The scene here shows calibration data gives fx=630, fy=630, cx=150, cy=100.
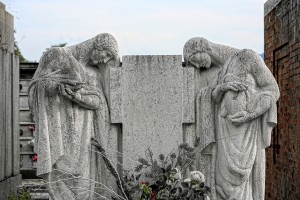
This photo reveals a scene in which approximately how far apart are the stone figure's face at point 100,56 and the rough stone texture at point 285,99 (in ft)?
10.2

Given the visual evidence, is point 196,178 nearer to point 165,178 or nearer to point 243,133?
point 165,178

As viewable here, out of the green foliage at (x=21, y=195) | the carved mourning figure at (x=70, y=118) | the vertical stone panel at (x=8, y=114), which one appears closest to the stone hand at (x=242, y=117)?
the carved mourning figure at (x=70, y=118)

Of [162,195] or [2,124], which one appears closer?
[162,195]

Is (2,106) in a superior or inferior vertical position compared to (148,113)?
superior

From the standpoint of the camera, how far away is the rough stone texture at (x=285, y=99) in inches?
314

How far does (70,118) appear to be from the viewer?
217 inches

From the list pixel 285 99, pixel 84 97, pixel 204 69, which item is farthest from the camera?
pixel 285 99

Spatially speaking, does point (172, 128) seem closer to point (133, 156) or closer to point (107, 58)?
point (133, 156)

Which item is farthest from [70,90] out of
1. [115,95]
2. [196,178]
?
[196,178]

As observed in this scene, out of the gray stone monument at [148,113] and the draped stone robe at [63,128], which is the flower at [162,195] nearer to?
the gray stone monument at [148,113]

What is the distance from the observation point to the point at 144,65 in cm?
557

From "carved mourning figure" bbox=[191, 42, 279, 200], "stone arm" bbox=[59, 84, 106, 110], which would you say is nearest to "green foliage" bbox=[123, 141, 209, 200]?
"carved mourning figure" bbox=[191, 42, 279, 200]

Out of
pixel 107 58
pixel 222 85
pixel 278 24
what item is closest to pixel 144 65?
pixel 107 58

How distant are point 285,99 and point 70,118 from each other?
411 cm
